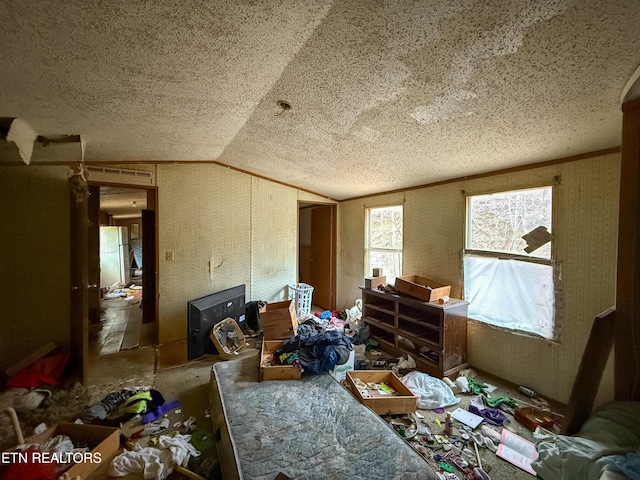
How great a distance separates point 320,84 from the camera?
1.57m

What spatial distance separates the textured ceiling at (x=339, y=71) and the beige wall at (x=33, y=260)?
1.02 m

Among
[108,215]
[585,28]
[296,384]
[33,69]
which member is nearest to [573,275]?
[585,28]

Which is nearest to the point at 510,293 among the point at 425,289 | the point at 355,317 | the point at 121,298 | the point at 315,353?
the point at 425,289

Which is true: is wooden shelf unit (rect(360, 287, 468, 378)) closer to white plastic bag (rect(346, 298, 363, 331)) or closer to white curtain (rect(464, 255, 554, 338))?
white curtain (rect(464, 255, 554, 338))

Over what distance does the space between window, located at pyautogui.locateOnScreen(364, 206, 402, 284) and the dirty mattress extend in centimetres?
216

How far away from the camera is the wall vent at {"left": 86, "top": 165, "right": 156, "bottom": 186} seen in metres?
2.92

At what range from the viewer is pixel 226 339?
10.1ft

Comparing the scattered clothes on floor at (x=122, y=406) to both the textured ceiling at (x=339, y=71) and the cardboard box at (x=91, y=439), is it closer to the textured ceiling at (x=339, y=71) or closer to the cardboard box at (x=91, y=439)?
the cardboard box at (x=91, y=439)

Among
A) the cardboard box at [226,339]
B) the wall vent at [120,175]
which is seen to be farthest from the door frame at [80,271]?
the cardboard box at [226,339]

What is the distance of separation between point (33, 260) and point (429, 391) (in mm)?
4098

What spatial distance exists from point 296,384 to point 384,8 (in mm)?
2331

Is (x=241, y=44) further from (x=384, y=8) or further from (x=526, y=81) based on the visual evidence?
(x=526, y=81)

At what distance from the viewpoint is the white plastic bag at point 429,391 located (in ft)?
6.84
